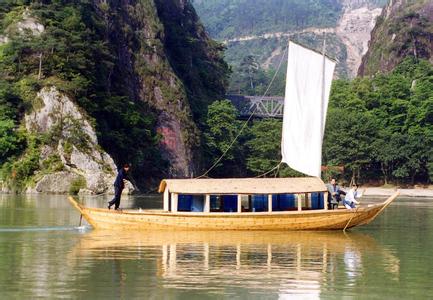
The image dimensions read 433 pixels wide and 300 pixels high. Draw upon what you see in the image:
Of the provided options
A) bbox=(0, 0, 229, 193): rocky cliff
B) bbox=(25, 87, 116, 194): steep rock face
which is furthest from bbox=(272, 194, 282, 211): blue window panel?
bbox=(25, 87, 116, 194): steep rock face

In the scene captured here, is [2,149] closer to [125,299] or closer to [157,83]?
[157,83]

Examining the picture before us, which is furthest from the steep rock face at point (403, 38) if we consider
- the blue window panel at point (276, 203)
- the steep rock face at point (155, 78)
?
the blue window panel at point (276, 203)

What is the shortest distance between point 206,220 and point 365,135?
240 ft

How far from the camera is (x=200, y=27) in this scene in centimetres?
14700

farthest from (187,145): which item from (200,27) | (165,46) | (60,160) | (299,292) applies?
(299,292)

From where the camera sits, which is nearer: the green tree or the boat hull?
the boat hull

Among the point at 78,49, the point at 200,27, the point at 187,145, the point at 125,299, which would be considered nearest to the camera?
the point at 125,299

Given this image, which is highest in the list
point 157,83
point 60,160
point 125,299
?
point 157,83

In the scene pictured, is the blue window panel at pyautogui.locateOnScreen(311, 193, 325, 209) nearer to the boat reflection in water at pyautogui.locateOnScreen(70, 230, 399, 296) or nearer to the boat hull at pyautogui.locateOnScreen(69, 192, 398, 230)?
the boat hull at pyautogui.locateOnScreen(69, 192, 398, 230)

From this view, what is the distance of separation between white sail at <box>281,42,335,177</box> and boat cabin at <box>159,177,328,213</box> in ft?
11.4

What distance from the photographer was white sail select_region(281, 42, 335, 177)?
151 feet

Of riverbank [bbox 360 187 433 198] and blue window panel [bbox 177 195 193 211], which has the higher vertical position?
riverbank [bbox 360 187 433 198]

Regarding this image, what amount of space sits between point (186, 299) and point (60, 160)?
6650 cm

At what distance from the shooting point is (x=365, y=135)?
365 ft
